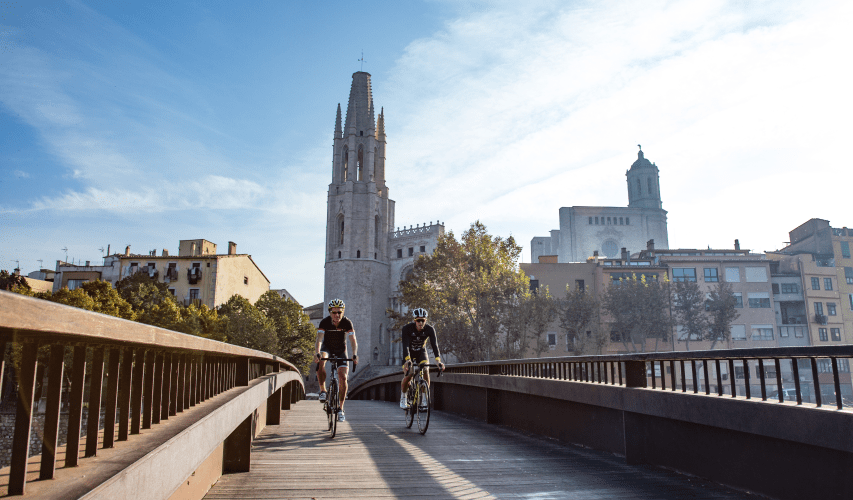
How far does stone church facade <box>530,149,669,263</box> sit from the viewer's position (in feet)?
355

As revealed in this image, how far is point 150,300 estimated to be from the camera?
55.8 meters

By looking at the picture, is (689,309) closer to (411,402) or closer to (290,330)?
(290,330)

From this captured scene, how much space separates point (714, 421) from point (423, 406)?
514 centimetres

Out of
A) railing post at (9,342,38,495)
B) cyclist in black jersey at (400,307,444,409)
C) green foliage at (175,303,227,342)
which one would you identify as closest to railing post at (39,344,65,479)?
railing post at (9,342,38,495)

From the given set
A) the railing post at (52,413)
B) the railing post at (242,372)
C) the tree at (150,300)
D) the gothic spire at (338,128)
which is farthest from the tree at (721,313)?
the gothic spire at (338,128)

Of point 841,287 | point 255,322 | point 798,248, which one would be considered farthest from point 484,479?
point 798,248

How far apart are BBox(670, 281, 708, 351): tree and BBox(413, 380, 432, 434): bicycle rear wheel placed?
49.0 m

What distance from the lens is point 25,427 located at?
5.41ft

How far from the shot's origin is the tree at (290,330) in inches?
2238

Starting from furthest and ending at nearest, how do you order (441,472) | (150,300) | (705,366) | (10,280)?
(150,300)
(10,280)
(441,472)
(705,366)

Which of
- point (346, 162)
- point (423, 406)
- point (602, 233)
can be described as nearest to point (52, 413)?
point (423, 406)

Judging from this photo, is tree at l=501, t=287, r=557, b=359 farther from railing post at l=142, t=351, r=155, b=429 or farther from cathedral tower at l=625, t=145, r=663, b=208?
cathedral tower at l=625, t=145, r=663, b=208

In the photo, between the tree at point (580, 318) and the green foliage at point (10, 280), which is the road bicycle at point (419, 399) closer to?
the tree at point (580, 318)

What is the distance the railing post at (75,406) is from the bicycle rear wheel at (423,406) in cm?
714
